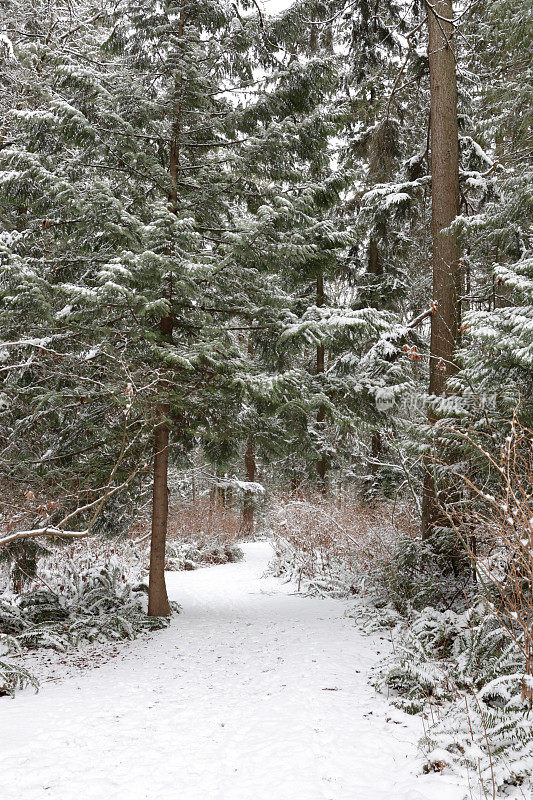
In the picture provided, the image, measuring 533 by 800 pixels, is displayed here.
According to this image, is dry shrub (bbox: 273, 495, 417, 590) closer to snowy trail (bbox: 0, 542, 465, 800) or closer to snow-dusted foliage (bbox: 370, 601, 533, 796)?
snowy trail (bbox: 0, 542, 465, 800)

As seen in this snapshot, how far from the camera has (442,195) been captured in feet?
22.1

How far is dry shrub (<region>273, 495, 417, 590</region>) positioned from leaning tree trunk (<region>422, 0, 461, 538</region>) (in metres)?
1.80

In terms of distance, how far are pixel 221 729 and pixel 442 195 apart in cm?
656

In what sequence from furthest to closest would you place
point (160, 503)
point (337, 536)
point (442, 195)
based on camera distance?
point (337, 536) → point (160, 503) → point (442, 195)

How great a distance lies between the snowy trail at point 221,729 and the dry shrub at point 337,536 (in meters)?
2.27

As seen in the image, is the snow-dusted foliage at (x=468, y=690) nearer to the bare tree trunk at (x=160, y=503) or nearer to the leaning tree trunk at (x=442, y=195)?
the leaning tree trunk at (x=442, y=195)

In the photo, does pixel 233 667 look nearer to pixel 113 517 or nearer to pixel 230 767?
pixel 230 767

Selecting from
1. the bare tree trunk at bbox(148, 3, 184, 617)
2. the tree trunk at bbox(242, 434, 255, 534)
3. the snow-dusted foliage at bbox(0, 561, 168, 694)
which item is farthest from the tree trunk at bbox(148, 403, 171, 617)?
the tree trunk at bbox(242, 434, 255, 534)

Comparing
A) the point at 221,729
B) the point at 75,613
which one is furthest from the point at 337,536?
the point at 221,729

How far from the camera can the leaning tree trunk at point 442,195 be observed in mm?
6570

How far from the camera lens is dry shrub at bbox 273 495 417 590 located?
27.6ft

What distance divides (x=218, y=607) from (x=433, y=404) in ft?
17.9

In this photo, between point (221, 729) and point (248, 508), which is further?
point (248, 508)

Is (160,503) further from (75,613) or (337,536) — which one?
(337,536)
